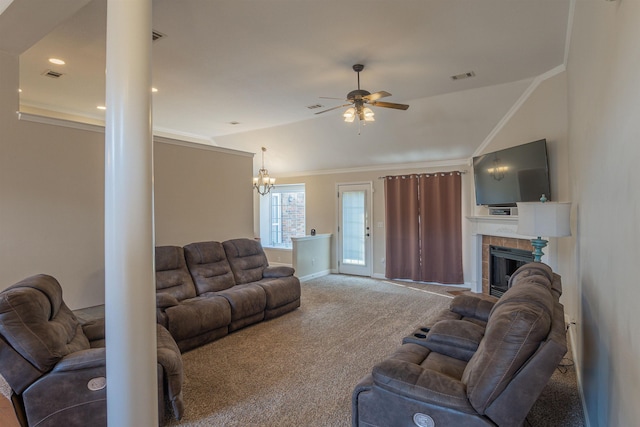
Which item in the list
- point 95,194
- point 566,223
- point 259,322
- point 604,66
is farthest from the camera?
point 259,322

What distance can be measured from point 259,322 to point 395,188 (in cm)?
403

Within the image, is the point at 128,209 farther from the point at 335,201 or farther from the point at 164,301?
the point at 335,201

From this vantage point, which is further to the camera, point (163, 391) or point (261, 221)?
point (261, 221)

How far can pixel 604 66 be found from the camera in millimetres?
1681

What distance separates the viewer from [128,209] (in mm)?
1496

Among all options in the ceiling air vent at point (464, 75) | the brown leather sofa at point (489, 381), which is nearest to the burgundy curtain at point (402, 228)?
the ceiling air vent at point (464, 75)

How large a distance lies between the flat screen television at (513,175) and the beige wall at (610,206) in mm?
1745

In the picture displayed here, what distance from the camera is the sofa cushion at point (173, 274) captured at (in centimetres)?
382

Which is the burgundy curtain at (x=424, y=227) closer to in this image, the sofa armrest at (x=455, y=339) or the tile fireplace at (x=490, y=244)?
the tile fireplace at (x=490, y=244)

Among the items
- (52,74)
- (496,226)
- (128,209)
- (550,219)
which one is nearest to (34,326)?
(128,209)

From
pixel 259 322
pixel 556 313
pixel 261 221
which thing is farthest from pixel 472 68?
pixel 261 221

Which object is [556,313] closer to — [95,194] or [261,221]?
[95,194]

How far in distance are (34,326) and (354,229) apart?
20.1ft

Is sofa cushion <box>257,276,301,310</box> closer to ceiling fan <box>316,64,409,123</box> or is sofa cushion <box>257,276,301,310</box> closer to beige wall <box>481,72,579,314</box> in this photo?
ceiling fan <box>316,64,409,123</box>
